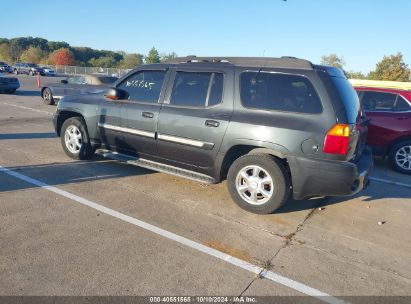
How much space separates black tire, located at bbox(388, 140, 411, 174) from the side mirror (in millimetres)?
5263

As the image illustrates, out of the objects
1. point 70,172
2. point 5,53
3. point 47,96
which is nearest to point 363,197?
point 70,172

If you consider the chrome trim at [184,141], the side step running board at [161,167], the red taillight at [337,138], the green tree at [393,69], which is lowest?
the side step running board at [161,167]

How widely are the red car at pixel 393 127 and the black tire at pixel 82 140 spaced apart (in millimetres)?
5475

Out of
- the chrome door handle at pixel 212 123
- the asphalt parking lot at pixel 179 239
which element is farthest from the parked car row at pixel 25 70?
the chrome door handle at pixel 212 123

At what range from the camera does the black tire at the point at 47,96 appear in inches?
568

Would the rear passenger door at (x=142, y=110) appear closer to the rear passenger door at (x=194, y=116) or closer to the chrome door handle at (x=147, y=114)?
the chrome door handle at (x=147, y=114)

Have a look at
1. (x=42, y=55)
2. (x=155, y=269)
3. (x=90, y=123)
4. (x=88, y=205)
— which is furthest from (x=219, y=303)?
(x=42, y=55)

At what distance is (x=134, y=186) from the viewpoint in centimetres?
505

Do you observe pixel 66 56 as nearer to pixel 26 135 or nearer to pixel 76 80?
pixel 76 80

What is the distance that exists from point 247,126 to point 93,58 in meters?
96.7

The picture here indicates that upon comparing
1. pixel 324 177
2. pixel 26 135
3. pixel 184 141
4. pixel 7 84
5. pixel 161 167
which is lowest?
pixel 26 135

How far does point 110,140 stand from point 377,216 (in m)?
4.14

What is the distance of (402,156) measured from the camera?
6734 millimetres

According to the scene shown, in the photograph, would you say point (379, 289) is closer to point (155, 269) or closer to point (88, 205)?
point (155, 269)
